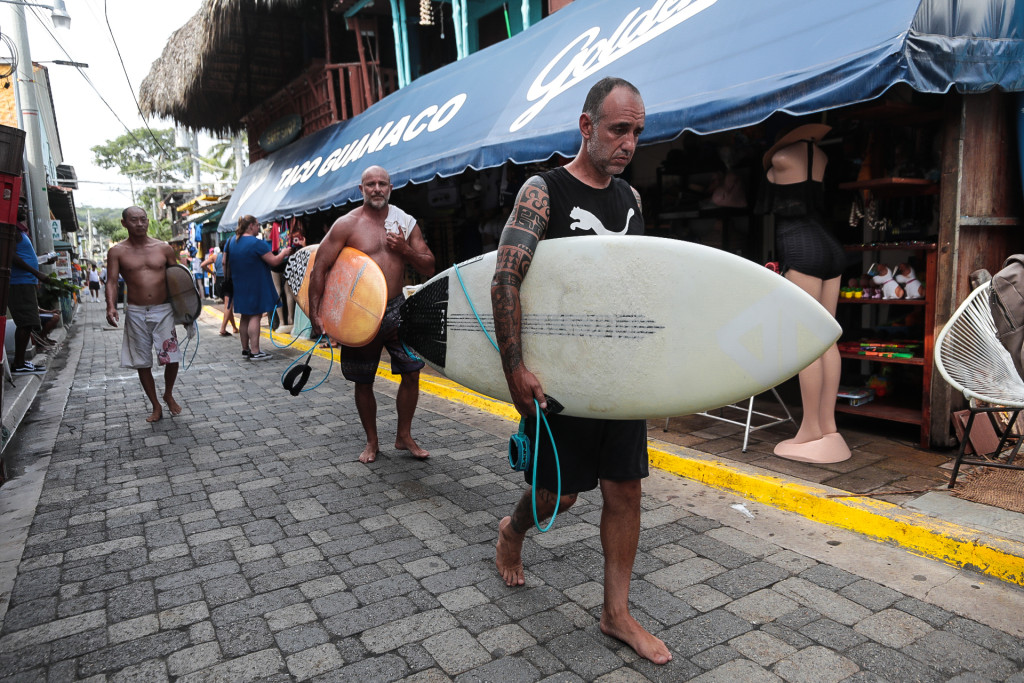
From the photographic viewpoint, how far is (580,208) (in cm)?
228

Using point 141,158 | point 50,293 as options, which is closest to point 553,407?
point 50,293

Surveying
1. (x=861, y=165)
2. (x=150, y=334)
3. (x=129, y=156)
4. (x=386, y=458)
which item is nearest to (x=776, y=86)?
(x=861, y=165)

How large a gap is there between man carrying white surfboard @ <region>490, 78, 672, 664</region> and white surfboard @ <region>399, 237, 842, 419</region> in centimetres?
9

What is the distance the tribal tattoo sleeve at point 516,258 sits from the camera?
2.19 m

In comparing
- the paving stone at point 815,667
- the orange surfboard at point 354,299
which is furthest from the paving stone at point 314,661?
the orange surfboard at point 354,299

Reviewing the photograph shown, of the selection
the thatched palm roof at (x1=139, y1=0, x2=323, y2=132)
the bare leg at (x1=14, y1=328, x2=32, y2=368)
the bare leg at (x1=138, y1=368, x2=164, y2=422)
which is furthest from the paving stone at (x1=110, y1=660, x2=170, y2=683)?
the thatched palm roof at (x1=139, y1=0, x2=323, y2=132)

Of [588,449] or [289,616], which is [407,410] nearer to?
[289,616]

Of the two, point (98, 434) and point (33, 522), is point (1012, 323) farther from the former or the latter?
point (98, 434)

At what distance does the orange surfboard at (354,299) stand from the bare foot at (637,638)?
2401 millimetres

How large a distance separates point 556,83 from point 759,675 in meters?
4.85

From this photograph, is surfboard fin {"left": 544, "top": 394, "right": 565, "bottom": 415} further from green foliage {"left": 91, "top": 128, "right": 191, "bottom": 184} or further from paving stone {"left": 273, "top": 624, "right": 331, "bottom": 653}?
green foliage {"left": 91, "top": 128, "right": 191, "bottom": 184}

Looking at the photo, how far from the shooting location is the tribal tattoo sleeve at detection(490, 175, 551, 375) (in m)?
2.19

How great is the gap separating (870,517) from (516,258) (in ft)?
7.25

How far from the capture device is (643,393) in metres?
2.20
